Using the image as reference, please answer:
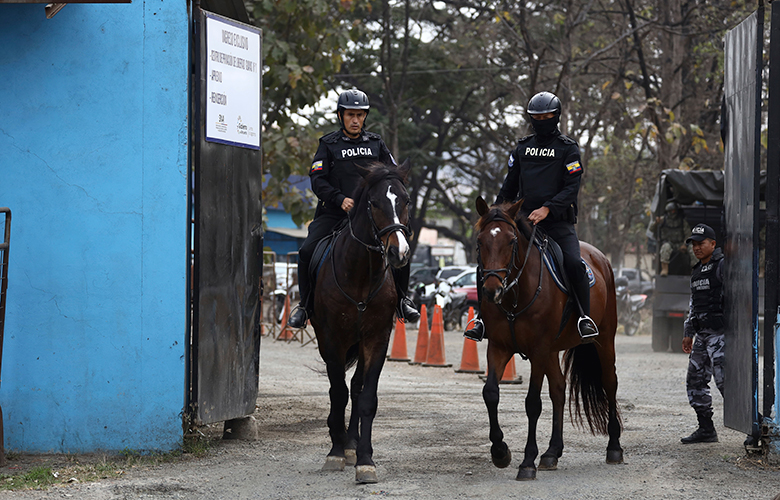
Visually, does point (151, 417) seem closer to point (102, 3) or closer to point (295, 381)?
point (102, 3)

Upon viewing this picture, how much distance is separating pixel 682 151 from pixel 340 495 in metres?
18.3

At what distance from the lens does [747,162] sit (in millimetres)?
7359

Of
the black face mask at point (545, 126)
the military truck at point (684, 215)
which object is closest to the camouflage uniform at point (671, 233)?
the military truck at point (684, 215)

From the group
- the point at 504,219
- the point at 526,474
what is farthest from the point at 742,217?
the point at 526,474

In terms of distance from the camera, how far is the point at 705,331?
8.49m

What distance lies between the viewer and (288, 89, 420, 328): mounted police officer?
7.44 meters

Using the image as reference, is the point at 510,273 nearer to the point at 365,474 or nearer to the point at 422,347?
the point at 365,474

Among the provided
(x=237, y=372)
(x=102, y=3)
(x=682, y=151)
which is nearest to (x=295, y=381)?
(x=237, y=372)

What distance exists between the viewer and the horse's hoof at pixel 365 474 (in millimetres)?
6414

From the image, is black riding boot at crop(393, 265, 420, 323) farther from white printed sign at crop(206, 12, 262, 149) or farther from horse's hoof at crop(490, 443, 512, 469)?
white printed sign at crop(206, 12, 262, 149)

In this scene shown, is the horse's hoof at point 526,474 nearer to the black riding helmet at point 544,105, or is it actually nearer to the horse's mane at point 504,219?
the horse's mane at point 504,219

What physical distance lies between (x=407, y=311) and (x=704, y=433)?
3142mm

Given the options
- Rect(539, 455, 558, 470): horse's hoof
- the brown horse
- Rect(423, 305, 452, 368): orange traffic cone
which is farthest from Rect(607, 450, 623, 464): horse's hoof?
Rect(423, 305, 452, 368): orange traffic cone

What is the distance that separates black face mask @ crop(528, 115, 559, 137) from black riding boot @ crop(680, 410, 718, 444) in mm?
2980
